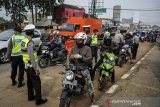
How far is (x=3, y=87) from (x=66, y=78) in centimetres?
337

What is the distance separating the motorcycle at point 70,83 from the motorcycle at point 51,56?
17.2ft

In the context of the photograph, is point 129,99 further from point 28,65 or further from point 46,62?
point 46,62

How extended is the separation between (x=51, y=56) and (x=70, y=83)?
20.2 feet

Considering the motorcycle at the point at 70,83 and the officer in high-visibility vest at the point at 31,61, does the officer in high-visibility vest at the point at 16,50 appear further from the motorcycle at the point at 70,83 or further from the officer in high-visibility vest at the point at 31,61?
the motorcycle at the point at 70,83

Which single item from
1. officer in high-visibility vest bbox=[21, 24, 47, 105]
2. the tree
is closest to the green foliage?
the tree

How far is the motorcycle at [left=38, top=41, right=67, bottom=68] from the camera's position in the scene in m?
10.7

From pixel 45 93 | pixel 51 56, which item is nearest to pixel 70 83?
pixel 45 93

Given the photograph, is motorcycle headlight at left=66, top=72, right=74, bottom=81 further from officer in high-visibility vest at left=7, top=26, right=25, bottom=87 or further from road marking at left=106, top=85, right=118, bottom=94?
officer in high-visibility vest at left=7, top=26, right=25, bottom=87

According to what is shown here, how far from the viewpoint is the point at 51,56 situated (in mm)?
11094

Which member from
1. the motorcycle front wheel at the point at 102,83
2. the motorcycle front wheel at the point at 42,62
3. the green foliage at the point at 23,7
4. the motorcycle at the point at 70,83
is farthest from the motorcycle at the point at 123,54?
the green foliage at the point at 23,7

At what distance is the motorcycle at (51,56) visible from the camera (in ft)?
35.1

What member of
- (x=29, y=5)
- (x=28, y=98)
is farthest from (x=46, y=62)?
(x=29, y=5)

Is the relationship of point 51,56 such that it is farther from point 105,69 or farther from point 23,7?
point 23,7

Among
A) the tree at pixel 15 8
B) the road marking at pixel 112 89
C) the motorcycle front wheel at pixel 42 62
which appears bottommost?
the road marking at pixel 112 89
